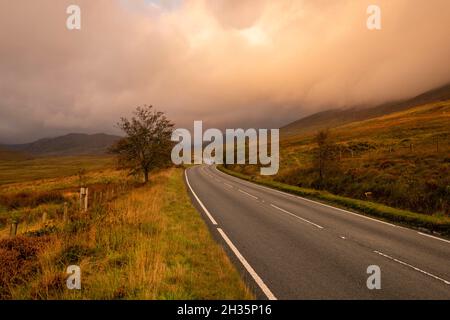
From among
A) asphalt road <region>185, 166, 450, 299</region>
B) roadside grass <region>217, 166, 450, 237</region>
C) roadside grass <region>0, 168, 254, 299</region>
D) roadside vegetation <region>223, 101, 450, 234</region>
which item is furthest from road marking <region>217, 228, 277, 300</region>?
roadside vegetation <region>223, 101, 450, 234</region>

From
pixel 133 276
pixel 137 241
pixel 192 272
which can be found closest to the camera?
pixel 133 276

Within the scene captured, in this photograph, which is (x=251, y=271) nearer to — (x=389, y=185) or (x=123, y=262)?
(x=123, y=262)

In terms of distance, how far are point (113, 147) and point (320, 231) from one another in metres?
23.2

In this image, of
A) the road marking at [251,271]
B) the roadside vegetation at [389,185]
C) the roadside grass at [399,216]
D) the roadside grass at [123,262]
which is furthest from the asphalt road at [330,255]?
the roadside vegetation at [389,185]

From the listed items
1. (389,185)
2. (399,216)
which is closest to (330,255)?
(399,216)

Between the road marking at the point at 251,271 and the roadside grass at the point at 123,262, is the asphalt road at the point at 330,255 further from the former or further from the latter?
the roadside grass at the point at 123,262

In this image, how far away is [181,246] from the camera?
8703 mm

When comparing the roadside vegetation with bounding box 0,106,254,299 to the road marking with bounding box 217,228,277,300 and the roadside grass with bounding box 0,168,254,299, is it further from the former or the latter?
the road marking with bounding box 217,228,277,300

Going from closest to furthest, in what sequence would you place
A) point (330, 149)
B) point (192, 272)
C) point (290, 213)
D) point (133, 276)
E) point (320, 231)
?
point (133, 276), point (192, 272), point (320, 231), point (290, 213), point (330, 149)

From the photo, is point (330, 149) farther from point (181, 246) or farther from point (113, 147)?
point (181, 246)

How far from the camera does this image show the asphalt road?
21.2 feet
